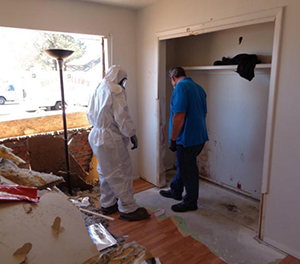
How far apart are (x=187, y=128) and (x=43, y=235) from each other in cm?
183

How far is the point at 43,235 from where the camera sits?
105 cm

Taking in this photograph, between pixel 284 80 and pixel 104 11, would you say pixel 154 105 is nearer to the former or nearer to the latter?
pixel 104 11

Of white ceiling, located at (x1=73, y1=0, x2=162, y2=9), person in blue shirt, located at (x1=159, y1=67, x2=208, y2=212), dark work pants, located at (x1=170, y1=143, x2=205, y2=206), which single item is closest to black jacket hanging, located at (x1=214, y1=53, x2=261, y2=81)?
person in blue shirt, located at (x1=159, y1=67, x2=208, y2=212)

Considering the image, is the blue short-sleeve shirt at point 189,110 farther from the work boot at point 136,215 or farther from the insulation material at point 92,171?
the insulation material at point 92,171

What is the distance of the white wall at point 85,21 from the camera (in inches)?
100

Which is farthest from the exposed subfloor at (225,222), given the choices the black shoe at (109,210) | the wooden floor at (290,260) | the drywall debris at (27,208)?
the drywall debris at (27,208)

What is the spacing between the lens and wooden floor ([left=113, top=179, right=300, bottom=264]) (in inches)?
82.4

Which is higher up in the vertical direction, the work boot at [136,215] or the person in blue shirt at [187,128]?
→ the person in blue shirt at [187,128]

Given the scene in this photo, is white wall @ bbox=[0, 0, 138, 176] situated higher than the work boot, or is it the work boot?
white wall @ bbox=[0, 0, 138, 176]

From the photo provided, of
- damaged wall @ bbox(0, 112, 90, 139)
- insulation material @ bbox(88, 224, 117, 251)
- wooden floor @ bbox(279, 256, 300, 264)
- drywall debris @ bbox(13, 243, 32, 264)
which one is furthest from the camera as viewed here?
damaged wall @ bbox(0, 112, 90, 139)

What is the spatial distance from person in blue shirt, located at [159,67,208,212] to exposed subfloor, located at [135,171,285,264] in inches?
7.9

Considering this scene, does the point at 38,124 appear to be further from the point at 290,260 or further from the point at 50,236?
the point at 290,260

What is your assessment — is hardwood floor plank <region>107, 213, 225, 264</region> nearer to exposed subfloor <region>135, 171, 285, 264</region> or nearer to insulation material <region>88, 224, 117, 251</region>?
exposed subfloor <region>135, 171, 285, 264</region>

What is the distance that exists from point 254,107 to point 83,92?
2182 millimetres
